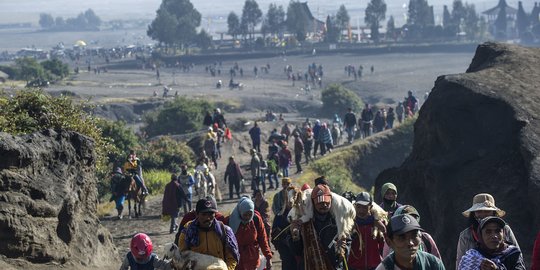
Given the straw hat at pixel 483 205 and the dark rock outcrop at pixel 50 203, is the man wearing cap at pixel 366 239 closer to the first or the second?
the straw hat at pixel 483 205

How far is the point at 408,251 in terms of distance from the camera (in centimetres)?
721

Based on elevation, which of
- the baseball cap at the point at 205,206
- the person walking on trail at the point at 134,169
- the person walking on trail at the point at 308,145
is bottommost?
the person walking on trail at the point at 308,145

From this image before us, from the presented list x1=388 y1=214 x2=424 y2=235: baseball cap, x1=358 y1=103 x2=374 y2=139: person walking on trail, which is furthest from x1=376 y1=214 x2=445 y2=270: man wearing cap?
x1=358 y1=103 x2=374 y2=139: person walking on trail

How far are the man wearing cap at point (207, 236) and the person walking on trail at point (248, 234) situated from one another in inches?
51.0

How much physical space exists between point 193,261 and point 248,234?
1.86 meters

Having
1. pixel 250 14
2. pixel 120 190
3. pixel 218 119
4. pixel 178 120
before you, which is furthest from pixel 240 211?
pixel 250 14

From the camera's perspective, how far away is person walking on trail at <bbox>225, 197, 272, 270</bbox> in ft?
36.7

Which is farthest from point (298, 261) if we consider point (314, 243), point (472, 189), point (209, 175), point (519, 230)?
point (209, 175)

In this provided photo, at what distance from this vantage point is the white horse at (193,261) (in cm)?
945

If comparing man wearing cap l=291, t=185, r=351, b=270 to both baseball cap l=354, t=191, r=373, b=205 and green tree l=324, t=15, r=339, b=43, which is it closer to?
baseball cap l=354, t=191, r=373, b=205

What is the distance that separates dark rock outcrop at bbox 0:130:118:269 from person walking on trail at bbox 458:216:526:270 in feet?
26.8

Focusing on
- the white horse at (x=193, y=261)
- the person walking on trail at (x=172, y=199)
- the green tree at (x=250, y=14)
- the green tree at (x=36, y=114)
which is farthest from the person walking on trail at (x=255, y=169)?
the green tree at (x=250, y=14)

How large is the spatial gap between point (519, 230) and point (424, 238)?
710 centimetres

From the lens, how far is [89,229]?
17141mm
